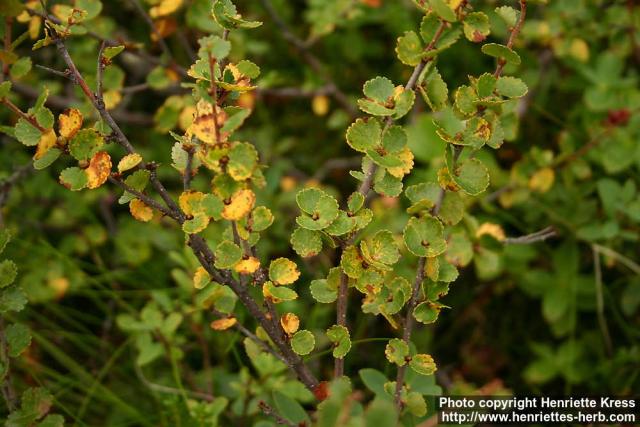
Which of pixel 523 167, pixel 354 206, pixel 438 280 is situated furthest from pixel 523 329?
pixel 354 206

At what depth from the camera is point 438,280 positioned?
1055mm

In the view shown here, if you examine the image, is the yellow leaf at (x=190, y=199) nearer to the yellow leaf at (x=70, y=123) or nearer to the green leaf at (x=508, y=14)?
the yellow leaf at (x=70, y=123)

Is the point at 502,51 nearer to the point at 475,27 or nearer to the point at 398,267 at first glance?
the point at 475,27

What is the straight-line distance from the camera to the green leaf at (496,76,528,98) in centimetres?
100

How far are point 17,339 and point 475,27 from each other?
2.93 ft

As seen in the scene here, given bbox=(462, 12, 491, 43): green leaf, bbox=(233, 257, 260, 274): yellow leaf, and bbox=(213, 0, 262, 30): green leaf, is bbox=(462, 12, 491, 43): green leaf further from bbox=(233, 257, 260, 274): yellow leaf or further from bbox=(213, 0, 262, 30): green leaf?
bbox=(233, 257, 260, 274): yellow leaf

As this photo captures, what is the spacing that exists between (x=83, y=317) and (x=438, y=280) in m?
1.19

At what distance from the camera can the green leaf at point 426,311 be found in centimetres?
103

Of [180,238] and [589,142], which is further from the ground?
[589,142]

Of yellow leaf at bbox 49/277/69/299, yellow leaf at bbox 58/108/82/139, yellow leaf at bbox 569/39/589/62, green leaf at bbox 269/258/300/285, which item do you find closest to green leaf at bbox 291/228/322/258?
green leaf at bbox 269/258/300/285

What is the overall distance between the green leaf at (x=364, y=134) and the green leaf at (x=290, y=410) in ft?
1.65

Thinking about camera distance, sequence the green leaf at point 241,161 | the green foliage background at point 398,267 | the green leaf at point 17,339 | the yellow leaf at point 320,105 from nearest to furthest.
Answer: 1. the green leaf at point 241,161
2. the green leaf at point 17,339
3. the green foliage background at point 398,267
4. the yellow leaf at point 320,105

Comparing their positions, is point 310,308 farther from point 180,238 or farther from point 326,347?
point 180,238

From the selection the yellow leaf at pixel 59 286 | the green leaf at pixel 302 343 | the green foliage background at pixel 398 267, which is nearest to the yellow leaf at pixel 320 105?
the green foliage background at pixel 398 267
